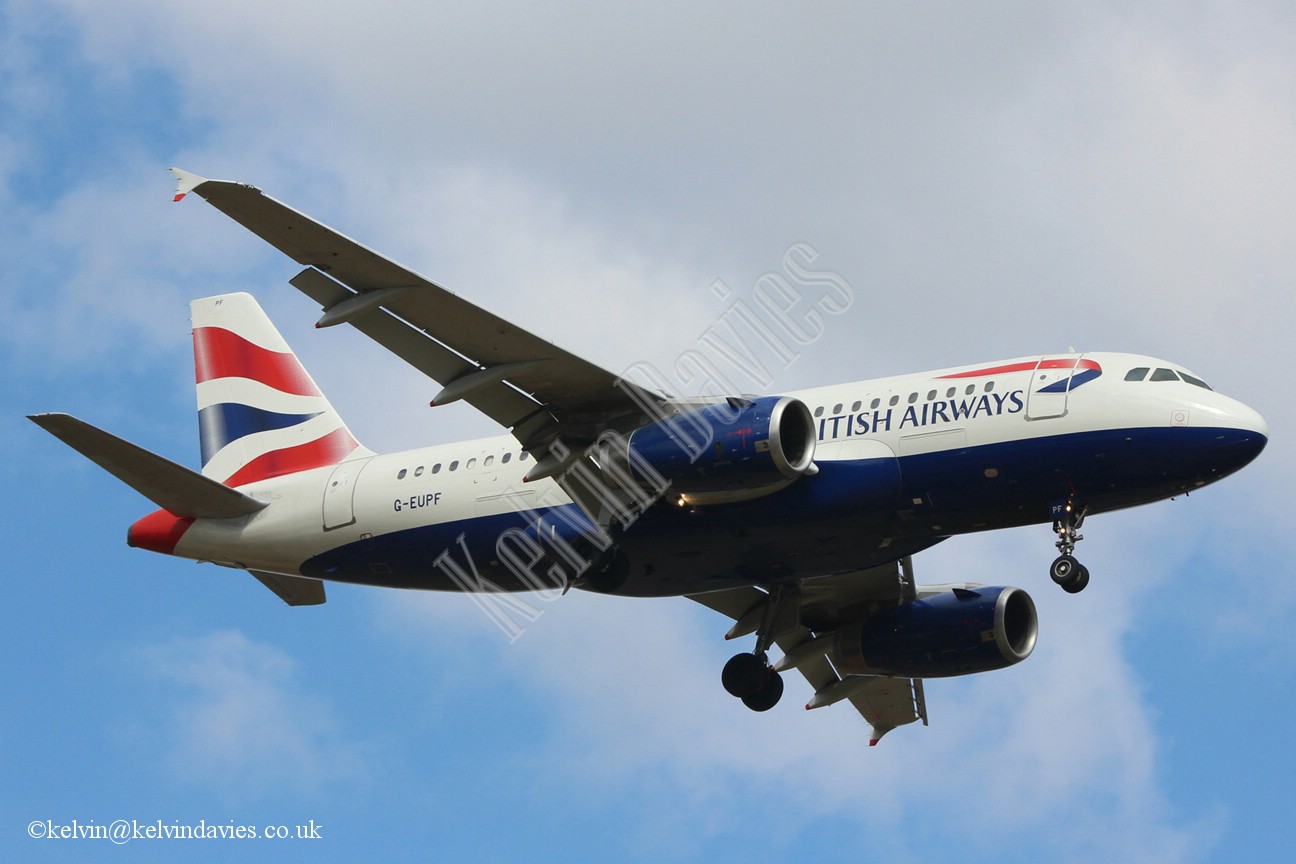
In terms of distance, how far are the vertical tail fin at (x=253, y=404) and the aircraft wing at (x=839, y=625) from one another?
8312mm

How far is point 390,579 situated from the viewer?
33312 millimetres

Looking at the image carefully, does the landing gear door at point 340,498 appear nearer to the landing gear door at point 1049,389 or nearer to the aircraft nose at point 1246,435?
the landing gear door at point 1049,389

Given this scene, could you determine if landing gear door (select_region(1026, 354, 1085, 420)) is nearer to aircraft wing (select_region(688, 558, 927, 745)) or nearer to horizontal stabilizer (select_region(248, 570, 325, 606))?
aircraft wing (select_region(688, 558, 927, 745))

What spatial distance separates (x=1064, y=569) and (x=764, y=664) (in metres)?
7.83

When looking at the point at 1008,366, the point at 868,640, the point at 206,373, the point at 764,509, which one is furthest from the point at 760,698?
the point at 206,373

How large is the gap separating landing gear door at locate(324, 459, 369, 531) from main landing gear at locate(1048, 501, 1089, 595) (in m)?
12.8

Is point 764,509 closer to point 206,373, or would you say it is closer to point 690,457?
point 690,457

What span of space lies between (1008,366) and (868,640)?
792 cm

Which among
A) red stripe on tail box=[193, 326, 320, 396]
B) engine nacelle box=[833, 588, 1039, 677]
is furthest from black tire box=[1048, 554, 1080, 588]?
red stripe on tail box=[193, 326, 320, 396]

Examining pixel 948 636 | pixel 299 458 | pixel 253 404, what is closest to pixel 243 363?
pixel 253 404

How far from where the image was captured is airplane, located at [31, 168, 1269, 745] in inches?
1124

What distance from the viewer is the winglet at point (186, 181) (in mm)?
26031

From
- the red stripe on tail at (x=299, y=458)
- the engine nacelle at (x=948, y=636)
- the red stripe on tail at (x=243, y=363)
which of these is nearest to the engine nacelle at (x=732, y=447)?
the engine nacelle at (x=948, y=636)

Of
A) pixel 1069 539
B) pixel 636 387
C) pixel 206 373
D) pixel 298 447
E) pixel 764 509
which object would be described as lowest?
pixel 1069 539
